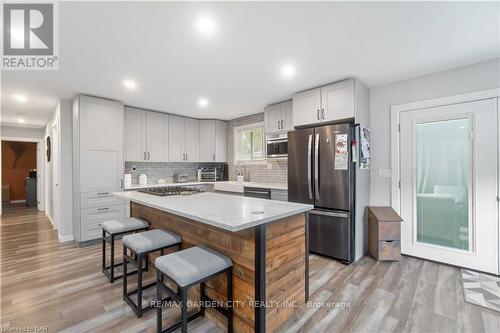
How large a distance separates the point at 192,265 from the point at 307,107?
9.42 ft

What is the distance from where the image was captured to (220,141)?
5793 mm

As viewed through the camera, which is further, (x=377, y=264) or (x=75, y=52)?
(x=377, y=264)

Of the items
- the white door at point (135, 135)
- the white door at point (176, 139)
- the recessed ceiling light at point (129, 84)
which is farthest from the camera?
the white door at point (176, 139)

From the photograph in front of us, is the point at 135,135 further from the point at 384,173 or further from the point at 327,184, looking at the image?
the point at 384,173

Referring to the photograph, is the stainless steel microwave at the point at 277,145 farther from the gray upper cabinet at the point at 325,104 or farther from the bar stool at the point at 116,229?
the bar stool at the point at 116,229

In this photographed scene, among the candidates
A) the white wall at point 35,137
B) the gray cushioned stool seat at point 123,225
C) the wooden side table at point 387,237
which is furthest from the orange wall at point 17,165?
the wooden side table at point 387,237

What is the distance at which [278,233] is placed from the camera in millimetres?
1772

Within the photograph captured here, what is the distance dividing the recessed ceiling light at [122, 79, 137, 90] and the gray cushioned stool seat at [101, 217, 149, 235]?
1.95m

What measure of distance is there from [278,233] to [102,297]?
1938 mm

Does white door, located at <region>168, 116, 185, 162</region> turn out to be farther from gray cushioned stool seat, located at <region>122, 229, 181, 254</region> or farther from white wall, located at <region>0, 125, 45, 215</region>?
white wall, located at <region>0, 125, 45, 215</region>

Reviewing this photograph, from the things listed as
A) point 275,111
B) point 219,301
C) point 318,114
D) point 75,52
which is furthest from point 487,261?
point 75,52

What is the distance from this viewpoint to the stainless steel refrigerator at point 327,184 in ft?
9.74

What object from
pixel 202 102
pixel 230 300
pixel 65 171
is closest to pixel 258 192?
pixel 202 102

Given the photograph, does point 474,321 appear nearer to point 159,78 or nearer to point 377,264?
point 377,264
